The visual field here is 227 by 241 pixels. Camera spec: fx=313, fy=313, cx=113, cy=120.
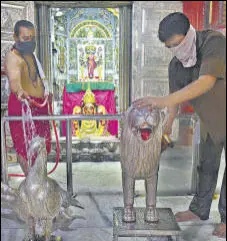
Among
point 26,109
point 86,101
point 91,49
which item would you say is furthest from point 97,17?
point 26,109

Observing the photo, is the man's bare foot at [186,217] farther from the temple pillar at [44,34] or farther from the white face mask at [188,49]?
the temple pillar at [44,34]

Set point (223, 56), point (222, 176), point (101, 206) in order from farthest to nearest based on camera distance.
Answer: point (101, 206) < point (222, 176) < point (223, 56)

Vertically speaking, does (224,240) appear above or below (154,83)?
below

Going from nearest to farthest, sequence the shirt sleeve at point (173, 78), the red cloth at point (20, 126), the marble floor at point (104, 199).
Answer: the shirt sleeve at point (173, 78) < the red cloth at point (20, 126) < the marble floor at point (104, 199)

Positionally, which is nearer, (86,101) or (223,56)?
(223,56)

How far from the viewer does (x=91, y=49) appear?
109 centimetres

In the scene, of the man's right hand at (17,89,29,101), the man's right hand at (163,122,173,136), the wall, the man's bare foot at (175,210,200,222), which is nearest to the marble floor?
the man's bare foot at (175,210,200,222)

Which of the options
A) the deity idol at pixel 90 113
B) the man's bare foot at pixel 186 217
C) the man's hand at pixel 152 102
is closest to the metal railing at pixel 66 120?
the deity idol at pixel 90 113

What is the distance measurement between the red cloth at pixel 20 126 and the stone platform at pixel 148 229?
0.38 metres

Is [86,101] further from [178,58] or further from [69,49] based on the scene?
[178,58]

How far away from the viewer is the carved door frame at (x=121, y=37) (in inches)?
40.8

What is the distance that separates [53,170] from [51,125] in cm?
18

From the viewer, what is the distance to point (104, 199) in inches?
52.5

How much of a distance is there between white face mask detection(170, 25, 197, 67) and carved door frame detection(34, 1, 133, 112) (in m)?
0.21
